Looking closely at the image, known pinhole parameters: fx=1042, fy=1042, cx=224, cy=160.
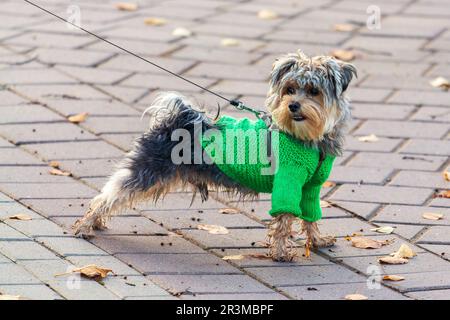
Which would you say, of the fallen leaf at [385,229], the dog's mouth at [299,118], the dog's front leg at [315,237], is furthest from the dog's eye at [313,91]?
the fallen leaf at [385,229]

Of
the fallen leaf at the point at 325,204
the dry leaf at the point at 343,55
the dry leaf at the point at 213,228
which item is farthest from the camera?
the dry leaf at the point at 343,55

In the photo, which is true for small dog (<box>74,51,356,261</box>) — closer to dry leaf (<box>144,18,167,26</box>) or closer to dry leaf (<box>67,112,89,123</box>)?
dry leaf (<box>67,112,89,123</box>)

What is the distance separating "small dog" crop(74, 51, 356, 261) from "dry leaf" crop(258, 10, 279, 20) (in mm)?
4190

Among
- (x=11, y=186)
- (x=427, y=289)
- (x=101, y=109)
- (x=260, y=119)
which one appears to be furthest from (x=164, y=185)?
(x=101, y=109)

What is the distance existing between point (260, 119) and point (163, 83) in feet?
8.19

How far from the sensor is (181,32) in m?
9.02

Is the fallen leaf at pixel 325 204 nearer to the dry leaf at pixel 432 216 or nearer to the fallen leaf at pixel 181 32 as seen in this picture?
the dry leaf at pixel 432 216

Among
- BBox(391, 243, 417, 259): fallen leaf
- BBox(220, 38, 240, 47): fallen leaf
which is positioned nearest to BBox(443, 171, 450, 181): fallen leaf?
BBox(391, 243, 417, 259): fallen leaf

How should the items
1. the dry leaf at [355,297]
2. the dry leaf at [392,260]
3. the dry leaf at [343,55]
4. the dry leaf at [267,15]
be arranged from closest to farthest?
the dry leaf at [355,297] → the dry leaf at [392,260] → the dry leaf at [343,55] → the dry leaf at [267,15]

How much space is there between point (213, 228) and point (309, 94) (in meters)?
1.01

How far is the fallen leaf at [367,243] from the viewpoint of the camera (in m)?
5.55

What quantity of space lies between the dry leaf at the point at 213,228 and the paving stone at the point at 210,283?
0.59 meters

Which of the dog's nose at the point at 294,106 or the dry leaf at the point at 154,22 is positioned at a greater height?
the dry leaf at the point at 154,22

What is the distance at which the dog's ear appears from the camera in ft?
17.1
